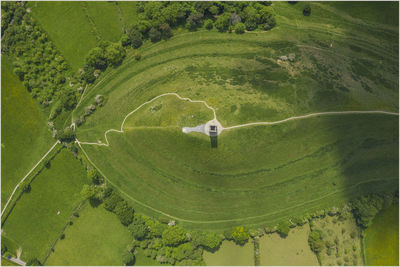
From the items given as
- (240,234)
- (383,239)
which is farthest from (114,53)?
(383,239)

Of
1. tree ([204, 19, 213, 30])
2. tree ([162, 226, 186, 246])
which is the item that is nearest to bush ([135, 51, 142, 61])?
tree ([204, 19, 213, 30])

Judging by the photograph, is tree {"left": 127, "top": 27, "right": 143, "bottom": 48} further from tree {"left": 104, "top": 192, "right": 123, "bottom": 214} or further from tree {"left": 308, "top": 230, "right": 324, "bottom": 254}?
tree {"left": 308, "top": 230, "right": 324, "bottom": 254}

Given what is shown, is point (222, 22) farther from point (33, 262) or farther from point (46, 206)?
point (33, 262)

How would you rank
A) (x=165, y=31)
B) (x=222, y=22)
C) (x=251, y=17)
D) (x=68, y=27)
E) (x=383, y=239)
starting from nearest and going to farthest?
1. (x=383, y=239)
2. (x=251, y=17)
3. (x=222, y=22)
4. (x=165, y=31)
5. (x=68, y=27)

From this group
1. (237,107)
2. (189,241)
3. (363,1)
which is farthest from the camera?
(363,1)

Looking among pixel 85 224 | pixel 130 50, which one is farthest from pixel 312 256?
pixel 130 50

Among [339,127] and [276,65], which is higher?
[276,65]

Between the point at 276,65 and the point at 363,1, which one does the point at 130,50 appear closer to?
the point at 276,65
